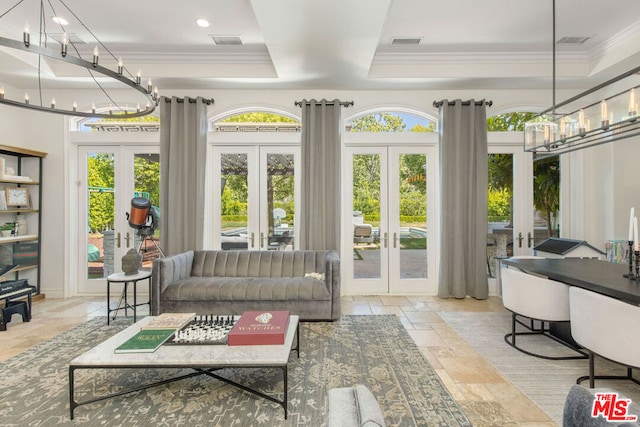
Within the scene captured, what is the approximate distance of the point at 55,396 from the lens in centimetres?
219

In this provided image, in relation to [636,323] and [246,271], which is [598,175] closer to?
[636,323]

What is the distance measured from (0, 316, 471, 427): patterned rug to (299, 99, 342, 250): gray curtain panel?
172 centimetres

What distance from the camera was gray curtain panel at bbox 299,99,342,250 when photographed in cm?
449

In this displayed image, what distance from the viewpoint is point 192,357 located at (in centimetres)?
196

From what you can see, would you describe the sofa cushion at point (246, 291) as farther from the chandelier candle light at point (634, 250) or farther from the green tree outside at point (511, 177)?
the green tree outside at point (511, 177)

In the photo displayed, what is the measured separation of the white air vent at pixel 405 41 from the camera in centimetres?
380

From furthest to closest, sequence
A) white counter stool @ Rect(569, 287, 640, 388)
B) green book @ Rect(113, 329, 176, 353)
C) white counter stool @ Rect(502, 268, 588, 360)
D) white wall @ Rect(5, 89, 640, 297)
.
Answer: white wall @ Rect(5, 89, 640, 297)
white counter stool @ Rect(502, 268, 588, 360)
green book @ Rect(113, 329, 176, 353)
white counter stool @ Rect(569, 287, 640, 388)

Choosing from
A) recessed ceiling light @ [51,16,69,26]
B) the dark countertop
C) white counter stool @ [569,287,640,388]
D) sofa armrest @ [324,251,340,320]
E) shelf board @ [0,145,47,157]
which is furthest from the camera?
shelf board @ [0,145,47,157]

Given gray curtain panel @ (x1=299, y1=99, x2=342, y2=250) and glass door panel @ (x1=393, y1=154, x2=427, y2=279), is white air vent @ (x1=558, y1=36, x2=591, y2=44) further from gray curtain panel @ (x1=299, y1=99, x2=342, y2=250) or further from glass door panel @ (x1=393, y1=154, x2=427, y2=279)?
gray curtain panel @ (x1=299, y1=99, x2=342, y2=250)

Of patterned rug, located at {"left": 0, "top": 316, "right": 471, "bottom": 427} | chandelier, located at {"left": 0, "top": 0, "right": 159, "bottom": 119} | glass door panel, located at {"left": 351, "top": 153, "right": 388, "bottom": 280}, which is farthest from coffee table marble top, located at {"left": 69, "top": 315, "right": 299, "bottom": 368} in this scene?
glass door panel, located at {"left": 351, "top": 153, "right": 388, "bottom": 280}

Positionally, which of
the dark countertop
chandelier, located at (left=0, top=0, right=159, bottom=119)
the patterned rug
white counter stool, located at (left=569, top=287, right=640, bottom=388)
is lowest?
the patterned rug

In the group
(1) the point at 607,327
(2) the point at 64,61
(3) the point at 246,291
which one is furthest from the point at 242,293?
(1) the point at 607,327

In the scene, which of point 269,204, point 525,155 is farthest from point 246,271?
point 525,155

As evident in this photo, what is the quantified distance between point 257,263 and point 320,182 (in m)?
1.43
